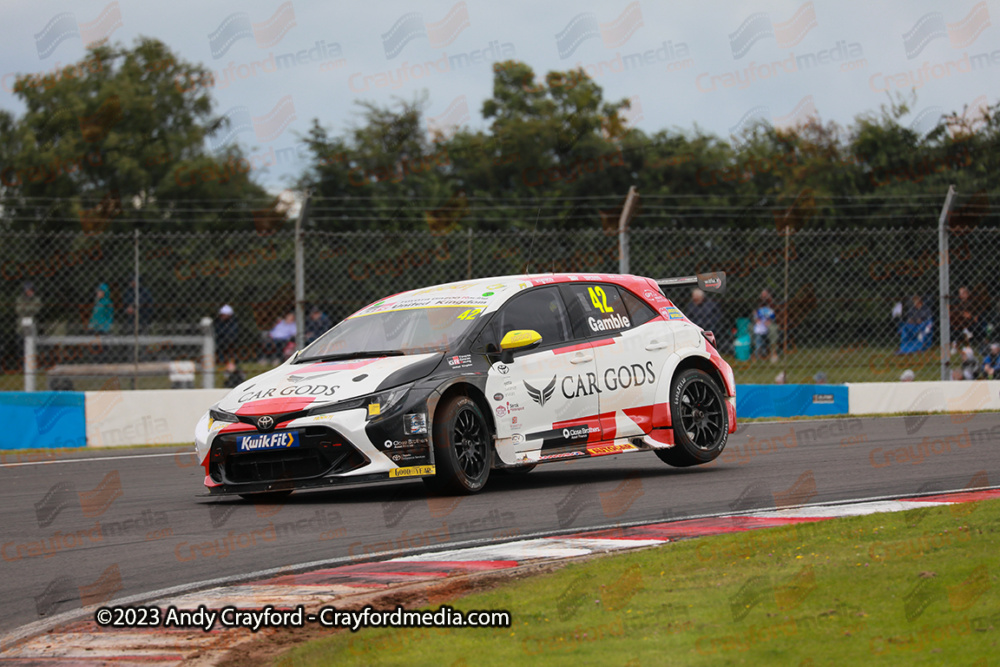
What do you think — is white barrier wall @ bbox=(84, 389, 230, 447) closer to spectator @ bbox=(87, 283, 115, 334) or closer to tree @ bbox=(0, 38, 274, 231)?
spectator @ bbox=(87, 283, 115, 334)

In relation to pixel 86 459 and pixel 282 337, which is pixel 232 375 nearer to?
pixel 282 337

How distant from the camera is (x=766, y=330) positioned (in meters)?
15.7

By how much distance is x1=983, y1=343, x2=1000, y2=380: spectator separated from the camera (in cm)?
1634

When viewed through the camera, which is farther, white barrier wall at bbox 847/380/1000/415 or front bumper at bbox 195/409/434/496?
white barrier wall at bbox 847/380/1000/415

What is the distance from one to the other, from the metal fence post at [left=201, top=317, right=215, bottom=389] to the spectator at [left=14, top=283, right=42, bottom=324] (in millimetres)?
1931

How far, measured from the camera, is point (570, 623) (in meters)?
4.39

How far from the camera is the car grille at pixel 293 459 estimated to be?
7.99 metres

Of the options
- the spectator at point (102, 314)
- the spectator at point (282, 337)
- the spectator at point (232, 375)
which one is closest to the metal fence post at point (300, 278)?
the spectator at point (282, 337)

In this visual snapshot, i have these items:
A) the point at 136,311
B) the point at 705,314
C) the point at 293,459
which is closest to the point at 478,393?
the point at 293,459

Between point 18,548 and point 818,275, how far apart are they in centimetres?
1128

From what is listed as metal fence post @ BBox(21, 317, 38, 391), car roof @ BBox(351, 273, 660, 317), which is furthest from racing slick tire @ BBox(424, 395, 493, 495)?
metal fence post @ BBox(21, 317, 38, 391)

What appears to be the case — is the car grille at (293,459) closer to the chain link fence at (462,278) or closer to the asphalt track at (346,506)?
the asphalt track at (346,506)

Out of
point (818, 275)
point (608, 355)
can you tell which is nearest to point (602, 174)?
point (818, 275)

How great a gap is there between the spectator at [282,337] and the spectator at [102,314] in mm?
1872
